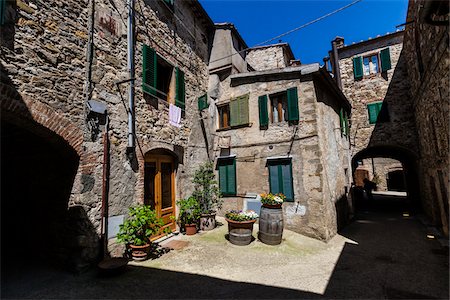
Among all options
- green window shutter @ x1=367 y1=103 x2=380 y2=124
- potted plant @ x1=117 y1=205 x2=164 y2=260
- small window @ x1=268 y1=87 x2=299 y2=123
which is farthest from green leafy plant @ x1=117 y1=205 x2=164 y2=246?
green window shutter @ x1=367 y1=103 x2=380 y2=124

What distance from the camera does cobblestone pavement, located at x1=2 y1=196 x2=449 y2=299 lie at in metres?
3.95

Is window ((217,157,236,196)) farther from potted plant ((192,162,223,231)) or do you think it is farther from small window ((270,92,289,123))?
small window ((270,92,289,123))

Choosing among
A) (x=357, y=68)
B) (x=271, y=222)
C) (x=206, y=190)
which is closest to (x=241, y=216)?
(x=271, y=222)

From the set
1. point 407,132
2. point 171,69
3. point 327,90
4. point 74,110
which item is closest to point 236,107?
point 171,69

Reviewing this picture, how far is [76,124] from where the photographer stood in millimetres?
4699

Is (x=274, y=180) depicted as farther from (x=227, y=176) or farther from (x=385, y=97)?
(x=385, y=97)

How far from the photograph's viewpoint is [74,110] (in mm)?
4688

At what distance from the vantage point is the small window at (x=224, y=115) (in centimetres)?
960

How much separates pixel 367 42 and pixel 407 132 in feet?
18.5

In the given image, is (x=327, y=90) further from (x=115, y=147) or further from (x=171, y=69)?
(x=115, y=147)

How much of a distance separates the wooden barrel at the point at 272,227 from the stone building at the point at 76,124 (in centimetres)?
318

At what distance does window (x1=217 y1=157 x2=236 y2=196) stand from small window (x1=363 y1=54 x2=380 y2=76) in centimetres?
1018

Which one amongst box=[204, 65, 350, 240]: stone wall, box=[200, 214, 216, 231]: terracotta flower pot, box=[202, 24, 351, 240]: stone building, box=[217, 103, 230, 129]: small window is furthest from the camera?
box=[217, 103, 230, 129]: small window

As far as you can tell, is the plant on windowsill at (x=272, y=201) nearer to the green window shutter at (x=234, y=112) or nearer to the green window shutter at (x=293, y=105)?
the green window shutter at (x=293, y=105)
